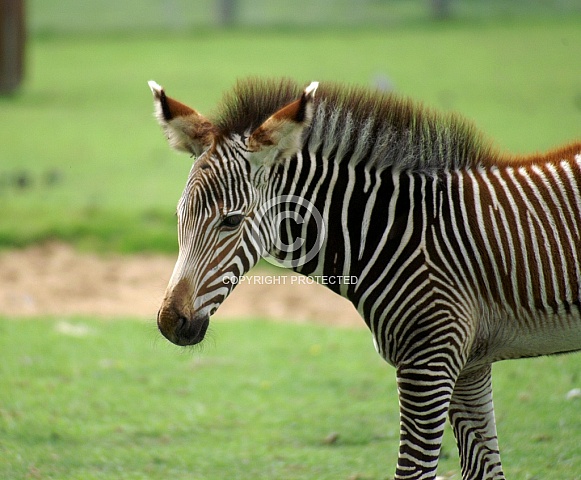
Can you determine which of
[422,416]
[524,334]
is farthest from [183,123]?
[524,334]

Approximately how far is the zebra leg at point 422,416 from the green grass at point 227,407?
1.16 meters

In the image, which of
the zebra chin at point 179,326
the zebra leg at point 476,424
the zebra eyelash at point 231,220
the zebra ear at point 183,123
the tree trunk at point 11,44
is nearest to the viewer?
the zebra chin at point 179,326

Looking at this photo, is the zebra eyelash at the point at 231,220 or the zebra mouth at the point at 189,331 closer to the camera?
the zebra mouth at the point at 189,331

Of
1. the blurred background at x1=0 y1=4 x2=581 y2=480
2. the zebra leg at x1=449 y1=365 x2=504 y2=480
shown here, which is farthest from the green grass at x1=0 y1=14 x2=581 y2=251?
the zebra leg at x1=449 y1=365 x2=504 y2=480

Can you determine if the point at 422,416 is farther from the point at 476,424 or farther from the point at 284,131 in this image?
the point at 284,131

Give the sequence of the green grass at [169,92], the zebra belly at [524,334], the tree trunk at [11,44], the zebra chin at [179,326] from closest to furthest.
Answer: the zebra chin at [179,326], the zebra belly at [524,334], the green grass at [169,92], the tree trunk at [11,44]

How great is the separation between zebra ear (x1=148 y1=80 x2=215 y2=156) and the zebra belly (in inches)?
66.2

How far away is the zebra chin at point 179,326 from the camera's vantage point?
12.3 feet

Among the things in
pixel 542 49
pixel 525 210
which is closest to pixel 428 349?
pixel 525 210

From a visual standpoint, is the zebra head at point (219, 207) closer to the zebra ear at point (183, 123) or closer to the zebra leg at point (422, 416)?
the zebra ear at point (183, 123)

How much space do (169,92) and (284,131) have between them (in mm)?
18403

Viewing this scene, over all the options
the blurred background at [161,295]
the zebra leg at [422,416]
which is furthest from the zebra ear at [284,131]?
the zebra leg at [422,416]

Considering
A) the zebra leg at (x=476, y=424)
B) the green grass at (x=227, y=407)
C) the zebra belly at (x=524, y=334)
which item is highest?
the zebra belly at (x=524, y=334)

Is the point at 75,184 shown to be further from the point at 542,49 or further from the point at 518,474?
the point at 542,49
